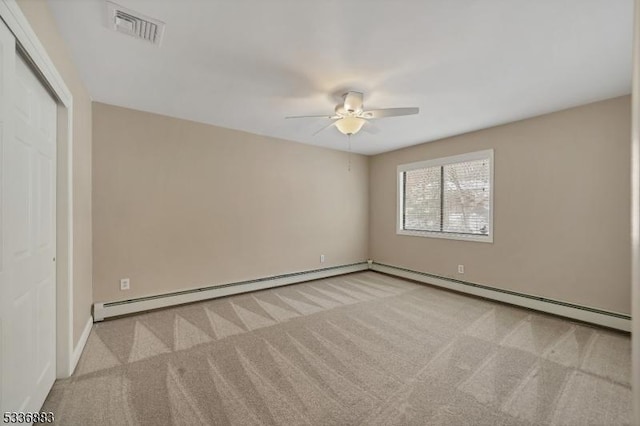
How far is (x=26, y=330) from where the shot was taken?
1496 mm

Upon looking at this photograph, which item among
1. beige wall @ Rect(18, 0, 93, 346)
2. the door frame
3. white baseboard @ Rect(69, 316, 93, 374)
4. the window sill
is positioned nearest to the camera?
beige wall @ Rect(18, 0, 93, 346)

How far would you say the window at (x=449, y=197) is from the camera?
397cm

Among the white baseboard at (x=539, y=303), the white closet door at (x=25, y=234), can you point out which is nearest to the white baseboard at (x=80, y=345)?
the white closet door at (x=25, y=234)

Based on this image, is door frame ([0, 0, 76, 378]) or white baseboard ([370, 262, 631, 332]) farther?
white baseboard ([370, 262, 631, 332])

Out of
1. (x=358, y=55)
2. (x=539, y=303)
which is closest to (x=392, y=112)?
(x=358, y=55)

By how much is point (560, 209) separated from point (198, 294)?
468 centimetres

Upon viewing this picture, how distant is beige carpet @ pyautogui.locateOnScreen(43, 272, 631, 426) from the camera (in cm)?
168

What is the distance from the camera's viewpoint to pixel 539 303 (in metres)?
3.35

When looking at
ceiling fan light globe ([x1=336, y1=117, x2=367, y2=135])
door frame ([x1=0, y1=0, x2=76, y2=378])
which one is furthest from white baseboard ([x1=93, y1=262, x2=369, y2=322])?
ceiling fan light globe ([x1=336, y1=117, x2=367, y2=135])

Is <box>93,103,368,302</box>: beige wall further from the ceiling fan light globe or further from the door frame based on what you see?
the ceiling fan light globe

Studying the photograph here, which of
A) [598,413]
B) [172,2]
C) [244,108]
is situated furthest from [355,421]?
[244,108]

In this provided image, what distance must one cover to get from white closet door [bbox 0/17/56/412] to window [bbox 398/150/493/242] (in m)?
4.65

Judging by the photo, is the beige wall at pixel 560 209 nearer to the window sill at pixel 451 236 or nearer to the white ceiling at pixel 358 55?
the window sill at pixel 451 236

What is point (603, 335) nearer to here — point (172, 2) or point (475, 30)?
point (475, 30)
